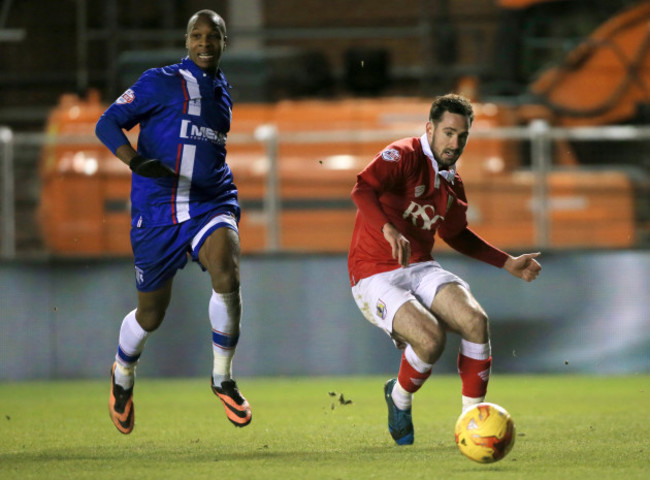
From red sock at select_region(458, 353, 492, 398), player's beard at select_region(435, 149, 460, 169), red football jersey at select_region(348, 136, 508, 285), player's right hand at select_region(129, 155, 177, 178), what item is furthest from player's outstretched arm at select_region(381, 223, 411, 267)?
player's right hand at select_region(129, 155, 177, 178)

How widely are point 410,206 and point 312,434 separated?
1.39m

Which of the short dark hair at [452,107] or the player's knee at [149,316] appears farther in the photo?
the player's knee at [149,316]

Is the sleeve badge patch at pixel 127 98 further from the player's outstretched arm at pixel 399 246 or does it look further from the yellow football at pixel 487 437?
the yellow football at pixel 487 437

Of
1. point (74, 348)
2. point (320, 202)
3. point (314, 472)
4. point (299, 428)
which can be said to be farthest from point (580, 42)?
point (314, 472)

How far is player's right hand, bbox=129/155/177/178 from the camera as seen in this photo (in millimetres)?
6367

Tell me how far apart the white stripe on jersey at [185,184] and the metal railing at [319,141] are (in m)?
4.45

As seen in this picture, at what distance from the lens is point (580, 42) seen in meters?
12.3

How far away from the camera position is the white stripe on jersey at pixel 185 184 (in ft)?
21.8

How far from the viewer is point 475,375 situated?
6.34 m

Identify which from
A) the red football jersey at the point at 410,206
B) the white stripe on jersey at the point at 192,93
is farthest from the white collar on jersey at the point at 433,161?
the white stripe on jersey at the point at 192,93

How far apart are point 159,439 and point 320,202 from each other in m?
4.90

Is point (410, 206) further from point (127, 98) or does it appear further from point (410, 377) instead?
point (127, 98)

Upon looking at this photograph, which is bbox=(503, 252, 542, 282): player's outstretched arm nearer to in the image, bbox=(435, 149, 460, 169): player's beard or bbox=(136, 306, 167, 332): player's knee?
bbox=(435, 149, 460, 169): player's beard

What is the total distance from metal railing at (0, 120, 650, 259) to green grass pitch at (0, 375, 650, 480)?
4.76ft
